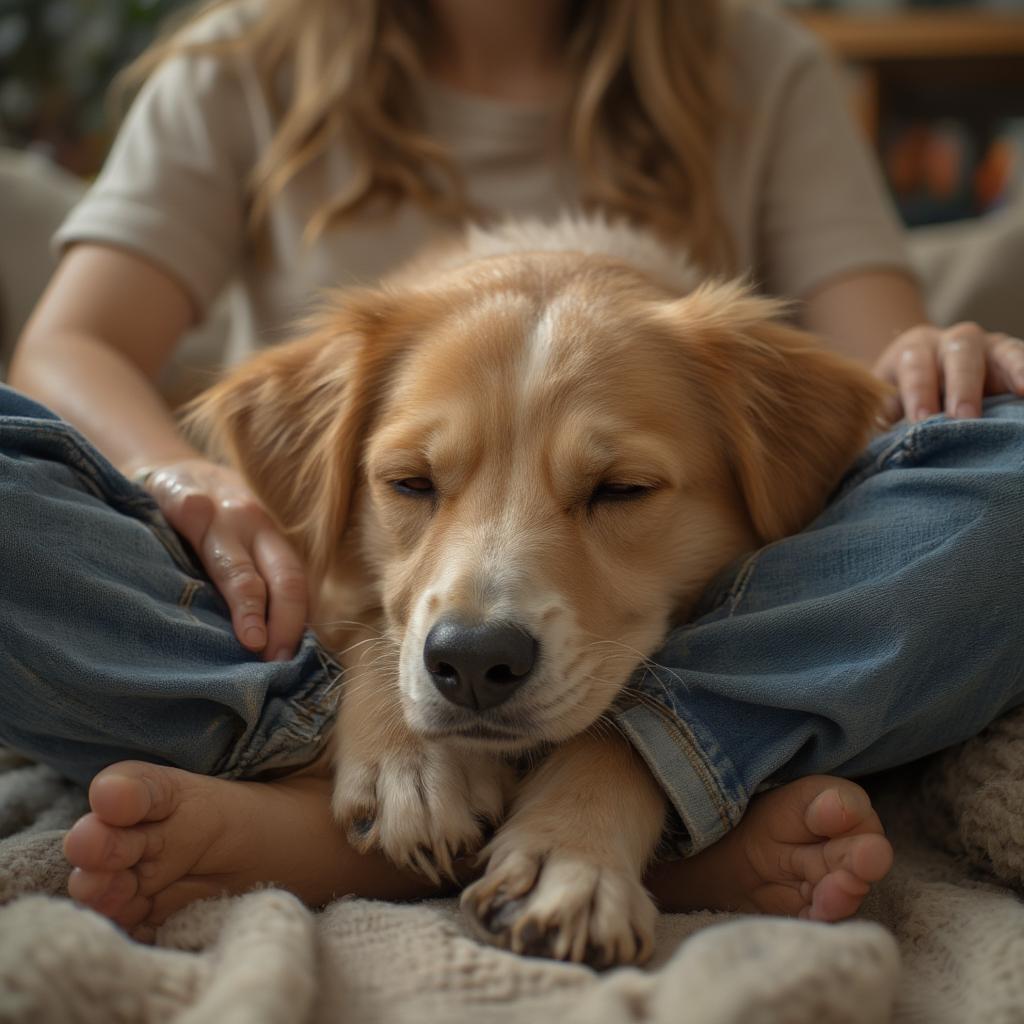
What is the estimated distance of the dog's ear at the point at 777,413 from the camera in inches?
52.8

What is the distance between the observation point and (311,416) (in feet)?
4.78

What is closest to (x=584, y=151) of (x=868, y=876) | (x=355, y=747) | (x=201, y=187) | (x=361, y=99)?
(x=361, y=99)

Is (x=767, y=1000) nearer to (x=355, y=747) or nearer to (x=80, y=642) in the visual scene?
(x=355, y=747)

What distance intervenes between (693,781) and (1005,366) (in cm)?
67

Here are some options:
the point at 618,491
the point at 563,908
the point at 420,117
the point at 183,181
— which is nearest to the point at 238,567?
the point at 618,491

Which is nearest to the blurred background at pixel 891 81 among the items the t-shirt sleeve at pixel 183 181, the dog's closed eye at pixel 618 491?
the t-shirt sleeve at pixel 183 181

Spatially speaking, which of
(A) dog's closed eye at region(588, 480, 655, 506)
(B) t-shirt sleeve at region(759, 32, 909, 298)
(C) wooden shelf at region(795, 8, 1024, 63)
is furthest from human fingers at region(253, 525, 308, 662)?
(C) wooden shelf at region(795, 8, 1024, 63)

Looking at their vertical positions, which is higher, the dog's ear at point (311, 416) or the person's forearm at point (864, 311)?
the dog's ear at point (311, 416)

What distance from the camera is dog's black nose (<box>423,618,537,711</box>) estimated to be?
1.03 m

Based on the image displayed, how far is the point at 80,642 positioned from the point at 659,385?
70 cm

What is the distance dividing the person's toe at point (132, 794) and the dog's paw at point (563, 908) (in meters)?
0.28

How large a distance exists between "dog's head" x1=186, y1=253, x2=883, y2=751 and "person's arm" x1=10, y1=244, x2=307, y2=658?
0.33ft

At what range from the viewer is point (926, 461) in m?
1.22

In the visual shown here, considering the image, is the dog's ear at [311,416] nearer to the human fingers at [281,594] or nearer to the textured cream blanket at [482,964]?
the human fingers at [281,594]
